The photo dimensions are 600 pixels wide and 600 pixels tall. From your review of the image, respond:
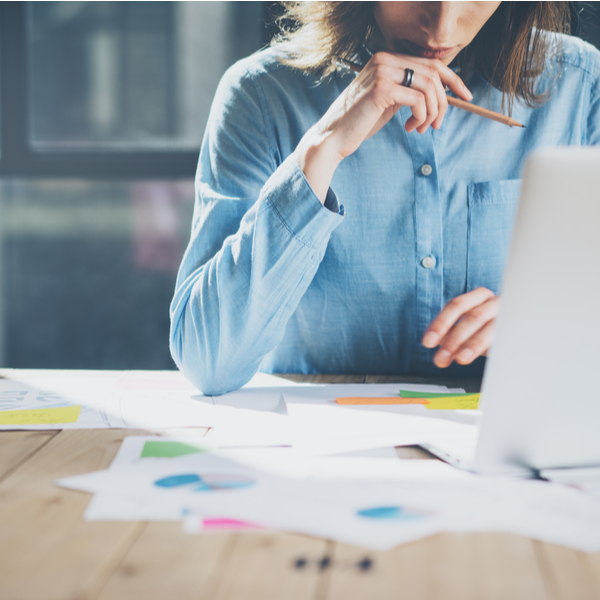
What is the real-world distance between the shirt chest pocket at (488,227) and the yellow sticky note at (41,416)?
678 mm

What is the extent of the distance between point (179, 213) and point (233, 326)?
1.78 meters

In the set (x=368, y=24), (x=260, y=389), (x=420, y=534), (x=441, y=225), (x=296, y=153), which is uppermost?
(x=368, y=24)

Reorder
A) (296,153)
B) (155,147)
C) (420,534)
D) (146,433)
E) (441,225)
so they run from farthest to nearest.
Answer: (155,147), (441,225), (296,153), (146,433), (420,534)

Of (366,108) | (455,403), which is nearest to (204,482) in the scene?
(455,403)

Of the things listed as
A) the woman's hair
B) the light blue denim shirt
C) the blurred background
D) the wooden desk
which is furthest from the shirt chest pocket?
the blurred background

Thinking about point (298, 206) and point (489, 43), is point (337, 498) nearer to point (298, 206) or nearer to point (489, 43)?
point (298, 206)

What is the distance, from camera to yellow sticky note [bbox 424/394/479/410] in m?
0.73

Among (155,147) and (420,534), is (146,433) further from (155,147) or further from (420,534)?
(155,147)

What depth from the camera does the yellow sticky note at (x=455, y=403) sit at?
2.38 ft

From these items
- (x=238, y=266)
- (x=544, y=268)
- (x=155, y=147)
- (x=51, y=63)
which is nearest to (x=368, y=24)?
(x=238, y=266)

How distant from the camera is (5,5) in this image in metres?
2.39

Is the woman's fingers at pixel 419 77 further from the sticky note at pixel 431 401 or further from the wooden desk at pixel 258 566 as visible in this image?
the wooden desk at pixel 258 566

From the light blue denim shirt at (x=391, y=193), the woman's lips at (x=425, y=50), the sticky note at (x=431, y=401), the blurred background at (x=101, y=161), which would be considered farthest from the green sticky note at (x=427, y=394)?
the blurred background at (x=101, y=161)

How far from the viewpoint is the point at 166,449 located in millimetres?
557
